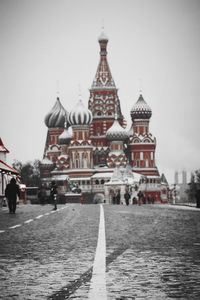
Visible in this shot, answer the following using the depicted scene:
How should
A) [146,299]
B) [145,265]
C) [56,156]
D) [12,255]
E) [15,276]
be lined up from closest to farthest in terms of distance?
[146,299] → [15,276] → [145,265] → [12,255] → [56,156]

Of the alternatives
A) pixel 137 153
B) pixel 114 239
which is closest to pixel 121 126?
pixel 137 153

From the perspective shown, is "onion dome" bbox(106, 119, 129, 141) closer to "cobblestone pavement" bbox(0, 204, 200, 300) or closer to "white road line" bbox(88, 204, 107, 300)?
"cobblestone pavement" bbox(0, 204, 200, 300)

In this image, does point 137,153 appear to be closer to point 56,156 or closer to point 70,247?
point 56,156

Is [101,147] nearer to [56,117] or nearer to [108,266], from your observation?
[56,117]

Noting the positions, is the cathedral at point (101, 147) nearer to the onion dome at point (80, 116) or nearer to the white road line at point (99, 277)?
the onion dome at point (80, 116)

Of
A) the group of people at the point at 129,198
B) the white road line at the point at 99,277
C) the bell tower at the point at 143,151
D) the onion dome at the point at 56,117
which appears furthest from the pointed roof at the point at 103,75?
the white road line at the point at 99,277

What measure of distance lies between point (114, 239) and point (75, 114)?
142 meters

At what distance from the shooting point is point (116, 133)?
506ft

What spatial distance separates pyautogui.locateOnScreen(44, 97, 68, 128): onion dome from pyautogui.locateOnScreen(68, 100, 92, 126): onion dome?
8.66 meters

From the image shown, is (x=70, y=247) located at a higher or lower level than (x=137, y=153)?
lower

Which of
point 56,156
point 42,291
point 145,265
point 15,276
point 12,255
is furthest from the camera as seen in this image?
point 56,156

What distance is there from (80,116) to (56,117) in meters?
11.7

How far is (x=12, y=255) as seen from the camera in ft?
37.1

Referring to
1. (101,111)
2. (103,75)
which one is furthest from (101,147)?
(103,75)
